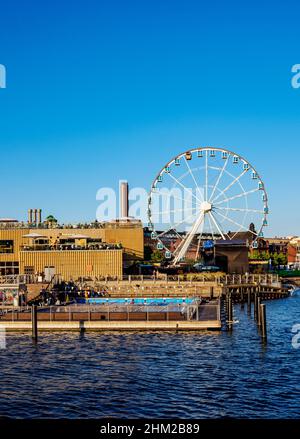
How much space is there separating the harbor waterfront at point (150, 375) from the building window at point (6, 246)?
5206 centimetres

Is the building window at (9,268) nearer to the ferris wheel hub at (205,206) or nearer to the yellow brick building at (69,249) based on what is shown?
the yellow brick building at (69,249)

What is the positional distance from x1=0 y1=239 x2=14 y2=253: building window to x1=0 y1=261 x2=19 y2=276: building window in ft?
9.56

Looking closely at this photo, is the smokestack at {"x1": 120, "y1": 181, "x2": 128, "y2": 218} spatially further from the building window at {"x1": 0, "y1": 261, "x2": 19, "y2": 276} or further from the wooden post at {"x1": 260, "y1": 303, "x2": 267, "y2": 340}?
the wooden post at {"x1": 260, "y1": 303, "x2": 267, "y2": 340}

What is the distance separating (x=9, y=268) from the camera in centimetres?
9488

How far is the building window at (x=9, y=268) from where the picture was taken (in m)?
94.4

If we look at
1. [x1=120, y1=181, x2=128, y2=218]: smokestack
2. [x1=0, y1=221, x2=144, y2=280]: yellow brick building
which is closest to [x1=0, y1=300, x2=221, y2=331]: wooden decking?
[x1=0, y1=221, x2=144, y2=280]: yellow brick building

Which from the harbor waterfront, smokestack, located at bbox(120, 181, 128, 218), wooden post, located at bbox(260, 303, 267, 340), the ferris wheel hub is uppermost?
smokestack, located at bbox(120, 181, 128, 218)

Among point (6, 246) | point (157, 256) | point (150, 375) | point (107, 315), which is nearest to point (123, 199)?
point (157, 256)

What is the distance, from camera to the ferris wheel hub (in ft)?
308

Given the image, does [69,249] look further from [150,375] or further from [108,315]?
[150,375]
